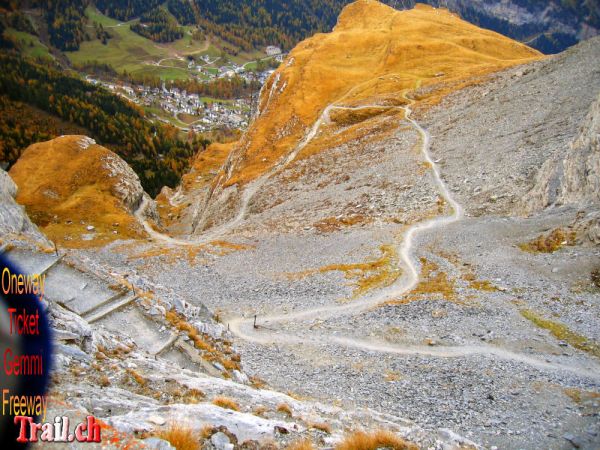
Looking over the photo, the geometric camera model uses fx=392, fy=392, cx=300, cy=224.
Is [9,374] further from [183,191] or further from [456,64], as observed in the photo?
[183,191]

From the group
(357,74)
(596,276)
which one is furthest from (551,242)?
(357,74)

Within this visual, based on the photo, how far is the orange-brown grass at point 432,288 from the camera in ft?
103

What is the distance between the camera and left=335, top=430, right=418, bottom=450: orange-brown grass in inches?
446

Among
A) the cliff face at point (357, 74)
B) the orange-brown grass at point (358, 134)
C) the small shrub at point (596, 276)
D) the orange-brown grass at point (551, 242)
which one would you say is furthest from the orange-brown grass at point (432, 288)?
the cliff face at point (357, 74)

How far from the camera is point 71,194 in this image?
74.7 m

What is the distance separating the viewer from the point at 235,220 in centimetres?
6731

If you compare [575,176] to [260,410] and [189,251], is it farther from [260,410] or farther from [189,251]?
[189,251]

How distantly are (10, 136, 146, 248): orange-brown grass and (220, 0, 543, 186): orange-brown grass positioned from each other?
23.4 metres

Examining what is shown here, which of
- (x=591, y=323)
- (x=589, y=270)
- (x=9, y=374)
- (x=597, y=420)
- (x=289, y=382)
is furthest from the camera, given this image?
(x=589, y=270)

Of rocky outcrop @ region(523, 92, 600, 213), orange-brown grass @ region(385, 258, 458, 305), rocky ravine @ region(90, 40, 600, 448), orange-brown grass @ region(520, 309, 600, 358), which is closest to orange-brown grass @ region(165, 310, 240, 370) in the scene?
rocky ravine @ region(90, 40, 600, 448)

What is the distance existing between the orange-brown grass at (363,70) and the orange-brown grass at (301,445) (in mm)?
69456

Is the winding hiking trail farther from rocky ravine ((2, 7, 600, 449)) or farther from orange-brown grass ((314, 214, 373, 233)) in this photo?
orange-brown grass ((314, 214, 373, 233))

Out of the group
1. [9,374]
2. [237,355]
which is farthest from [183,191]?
[9,374]

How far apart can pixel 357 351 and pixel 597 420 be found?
12666 mm
